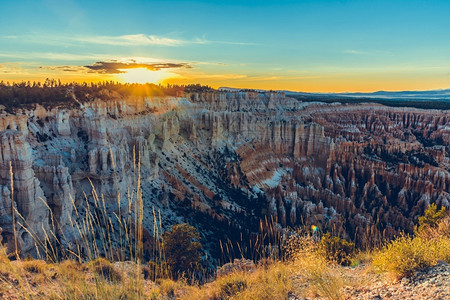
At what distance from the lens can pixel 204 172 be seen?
35.1 m

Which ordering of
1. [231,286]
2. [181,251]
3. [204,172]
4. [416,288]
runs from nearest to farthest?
1. [416,288]
2. [231,286]
3. [181,251]
4. [204,172]

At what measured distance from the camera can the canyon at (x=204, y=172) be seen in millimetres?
16891

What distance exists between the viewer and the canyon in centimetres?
1689

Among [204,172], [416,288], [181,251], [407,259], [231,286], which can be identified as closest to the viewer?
[416,288]

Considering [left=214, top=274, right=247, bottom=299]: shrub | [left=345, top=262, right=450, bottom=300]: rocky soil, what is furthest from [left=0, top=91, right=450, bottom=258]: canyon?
[left=345, top=262, right=450, bottom=300]: rocky soil

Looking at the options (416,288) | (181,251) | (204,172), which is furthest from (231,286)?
(204,172)

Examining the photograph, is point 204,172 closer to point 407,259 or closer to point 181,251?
point 181,251

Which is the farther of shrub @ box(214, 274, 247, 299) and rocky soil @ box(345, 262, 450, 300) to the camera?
shrub @ box(214, 274, 247, 299)

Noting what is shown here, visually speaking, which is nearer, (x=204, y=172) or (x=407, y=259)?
(x=407, y=259)

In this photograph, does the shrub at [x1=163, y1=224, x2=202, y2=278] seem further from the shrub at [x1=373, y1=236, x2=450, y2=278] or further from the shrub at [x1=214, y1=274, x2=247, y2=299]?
the shrub at [x1=373, y1=236, x2=450, y2=278]

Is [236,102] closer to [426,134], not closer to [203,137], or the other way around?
[203,137]

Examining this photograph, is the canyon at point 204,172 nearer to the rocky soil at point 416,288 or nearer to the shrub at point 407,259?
the shrub at point 407,259

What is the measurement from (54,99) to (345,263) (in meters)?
25.6

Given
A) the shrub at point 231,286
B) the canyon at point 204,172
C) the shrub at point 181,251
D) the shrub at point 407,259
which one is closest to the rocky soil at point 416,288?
the shrub at point 407,259
